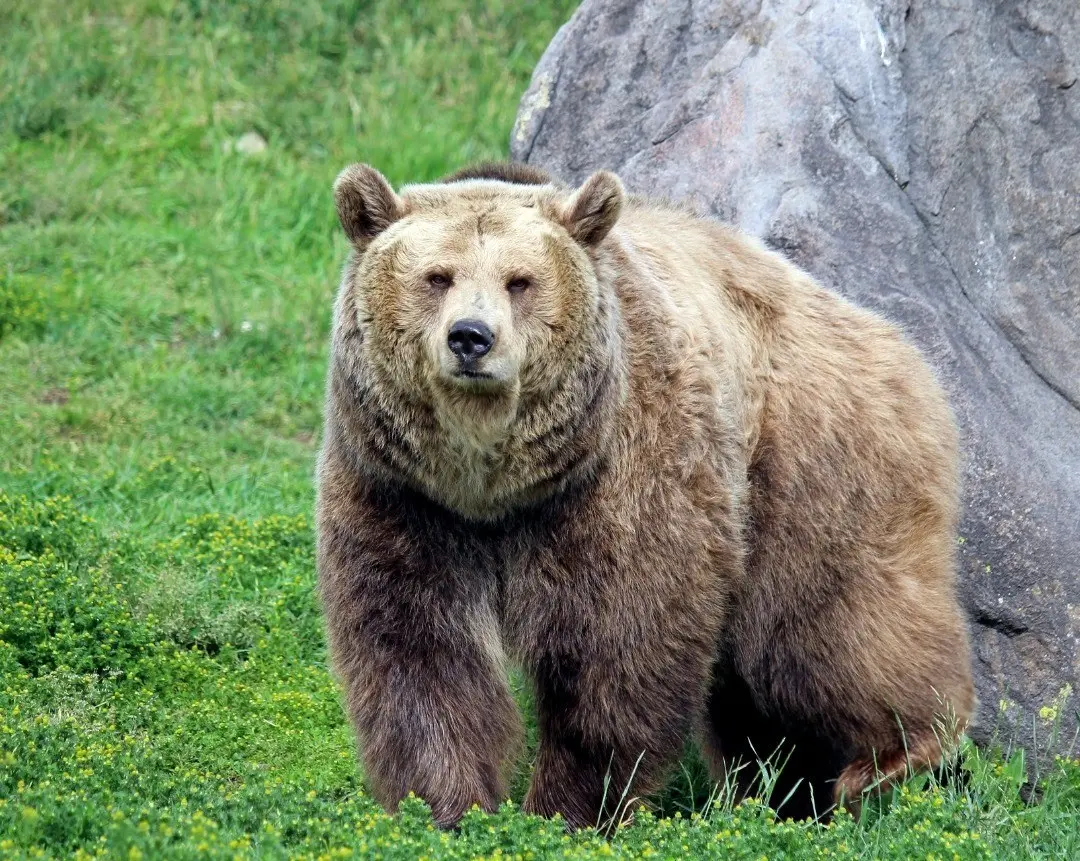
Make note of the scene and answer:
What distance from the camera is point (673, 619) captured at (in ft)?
16.7

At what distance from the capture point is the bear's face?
479cm

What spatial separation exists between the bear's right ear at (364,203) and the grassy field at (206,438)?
6.31ft

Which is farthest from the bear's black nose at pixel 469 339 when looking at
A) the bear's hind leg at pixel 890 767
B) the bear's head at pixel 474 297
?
the bear's hind leg at pixel 890 767

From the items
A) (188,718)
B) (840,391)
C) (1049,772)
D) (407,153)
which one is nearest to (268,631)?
(188,718)

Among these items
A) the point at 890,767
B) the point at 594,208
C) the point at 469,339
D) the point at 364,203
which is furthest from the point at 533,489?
the point at 890,767

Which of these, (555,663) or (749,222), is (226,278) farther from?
(555,663)

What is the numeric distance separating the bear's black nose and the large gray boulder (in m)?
2.55

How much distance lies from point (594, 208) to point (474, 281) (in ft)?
1.83

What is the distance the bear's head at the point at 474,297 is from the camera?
4.82 m

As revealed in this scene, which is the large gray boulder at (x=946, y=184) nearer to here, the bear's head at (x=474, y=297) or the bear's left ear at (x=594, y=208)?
the bear's left ear at (x=594, y=208)

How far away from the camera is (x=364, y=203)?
505 cm

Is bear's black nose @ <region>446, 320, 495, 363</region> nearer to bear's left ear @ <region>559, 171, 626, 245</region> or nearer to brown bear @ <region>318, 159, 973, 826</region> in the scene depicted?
brown bear @ <region>318, 159, 973, 826</region>

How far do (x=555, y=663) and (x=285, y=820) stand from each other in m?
1.15

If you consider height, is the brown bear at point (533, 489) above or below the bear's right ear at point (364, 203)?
below
